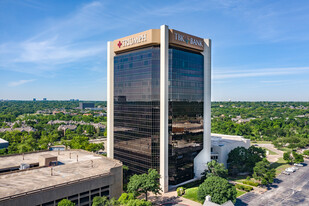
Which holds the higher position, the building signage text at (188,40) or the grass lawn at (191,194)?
the building signage text at (188,40)

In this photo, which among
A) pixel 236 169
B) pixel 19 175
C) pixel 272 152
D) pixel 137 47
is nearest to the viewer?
pixel 19 175

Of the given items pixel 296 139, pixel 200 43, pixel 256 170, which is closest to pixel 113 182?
pixel 256 170

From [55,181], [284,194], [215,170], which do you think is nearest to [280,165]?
[284,194]

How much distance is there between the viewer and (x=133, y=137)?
7888 centimetres

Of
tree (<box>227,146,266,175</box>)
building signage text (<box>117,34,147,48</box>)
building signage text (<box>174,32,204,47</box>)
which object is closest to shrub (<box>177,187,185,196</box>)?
tree (<box>227,146,266,175</box>)

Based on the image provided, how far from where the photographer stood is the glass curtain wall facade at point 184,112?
74125mm

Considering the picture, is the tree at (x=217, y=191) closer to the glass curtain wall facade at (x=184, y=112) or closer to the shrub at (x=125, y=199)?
the glass curtain wall facade at (x=184, y=112)

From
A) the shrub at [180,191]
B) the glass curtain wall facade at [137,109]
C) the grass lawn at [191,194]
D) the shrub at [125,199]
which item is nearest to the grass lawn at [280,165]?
the grass lawn at [191,194]

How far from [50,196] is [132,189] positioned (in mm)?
20245

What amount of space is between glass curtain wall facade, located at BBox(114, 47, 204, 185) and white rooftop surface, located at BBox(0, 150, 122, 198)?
10805mm

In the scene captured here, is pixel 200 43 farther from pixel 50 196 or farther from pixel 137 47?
pixel 50 196

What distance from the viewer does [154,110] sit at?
73.2m

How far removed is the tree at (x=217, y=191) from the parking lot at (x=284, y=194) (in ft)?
28.2

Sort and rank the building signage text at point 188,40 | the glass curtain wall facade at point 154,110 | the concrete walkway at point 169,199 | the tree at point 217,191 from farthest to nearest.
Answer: the building signage text at point 188,40 → the glass curtain wall facade at point 154,110 → the concrete walkway at point 169,199 → the tree at point 217,191
